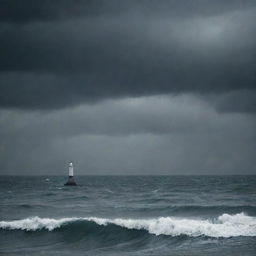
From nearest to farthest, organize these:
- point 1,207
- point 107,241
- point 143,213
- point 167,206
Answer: point 107,241
point 143,213
point 167,206
point 1,207

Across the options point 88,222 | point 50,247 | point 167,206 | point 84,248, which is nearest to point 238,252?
point 84,248

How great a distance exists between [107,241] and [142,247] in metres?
3.17

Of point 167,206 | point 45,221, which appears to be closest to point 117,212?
point 167,206

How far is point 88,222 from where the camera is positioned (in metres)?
29.3

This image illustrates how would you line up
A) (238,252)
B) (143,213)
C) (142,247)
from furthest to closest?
1. (143,213)
2. (142,247)
3. (238,252)

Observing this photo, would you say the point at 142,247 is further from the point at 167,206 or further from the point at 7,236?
the point at 167,206

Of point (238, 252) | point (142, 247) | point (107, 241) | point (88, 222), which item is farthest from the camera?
point (88, 222)

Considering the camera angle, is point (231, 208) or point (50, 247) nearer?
point (50, 247)

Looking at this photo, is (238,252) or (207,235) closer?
(238,252)

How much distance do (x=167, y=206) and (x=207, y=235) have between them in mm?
15879

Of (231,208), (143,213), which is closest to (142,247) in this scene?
(143,213)

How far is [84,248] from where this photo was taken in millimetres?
23609

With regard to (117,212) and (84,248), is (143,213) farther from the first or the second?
(84,248)

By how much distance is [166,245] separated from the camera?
22.8 m
